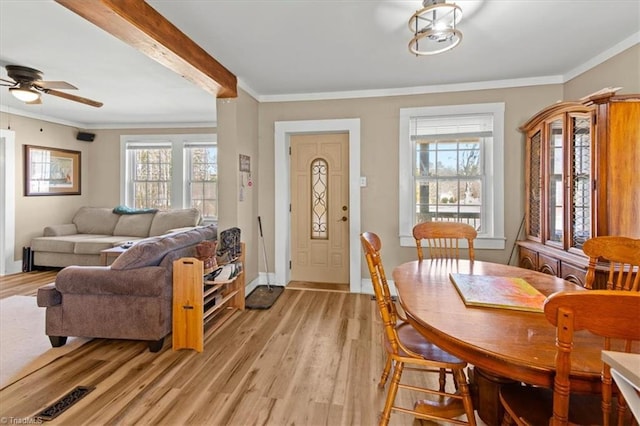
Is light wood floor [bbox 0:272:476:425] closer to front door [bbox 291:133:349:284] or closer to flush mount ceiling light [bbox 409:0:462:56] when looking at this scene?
front door [bbox 291:133:349:284]

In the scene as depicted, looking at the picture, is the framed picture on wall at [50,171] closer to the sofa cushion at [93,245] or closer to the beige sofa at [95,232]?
the beige sofa at [95,232]

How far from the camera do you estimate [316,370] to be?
2365 mm

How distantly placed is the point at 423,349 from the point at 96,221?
6085mm

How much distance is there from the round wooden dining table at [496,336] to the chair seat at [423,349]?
0.17 metres

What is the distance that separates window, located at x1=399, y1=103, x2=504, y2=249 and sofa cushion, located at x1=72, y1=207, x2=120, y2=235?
16.3 feet

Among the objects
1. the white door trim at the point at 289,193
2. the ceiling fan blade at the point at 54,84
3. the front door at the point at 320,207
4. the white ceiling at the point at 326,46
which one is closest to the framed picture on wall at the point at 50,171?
the white ceiling at the point at 326,46

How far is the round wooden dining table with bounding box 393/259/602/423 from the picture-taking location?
1023 mm

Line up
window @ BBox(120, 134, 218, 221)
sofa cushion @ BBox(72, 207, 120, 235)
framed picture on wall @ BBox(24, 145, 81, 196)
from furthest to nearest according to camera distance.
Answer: window @ BBox(120, 134, 218, 221), sofa cushion @ BBox(72, 207, 120, 235), framed picture on wall @ BBox(24, 145, 81, 196)

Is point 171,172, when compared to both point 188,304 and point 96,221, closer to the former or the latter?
point 96,221

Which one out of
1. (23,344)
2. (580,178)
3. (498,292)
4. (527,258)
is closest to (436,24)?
(498,292)

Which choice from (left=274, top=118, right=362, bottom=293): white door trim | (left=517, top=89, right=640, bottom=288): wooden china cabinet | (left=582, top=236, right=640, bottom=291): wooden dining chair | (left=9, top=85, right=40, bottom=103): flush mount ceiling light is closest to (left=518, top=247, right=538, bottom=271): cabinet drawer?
(left=517, top=89, right=640, bottom=288): wooden china cabinet

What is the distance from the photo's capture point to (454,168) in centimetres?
394

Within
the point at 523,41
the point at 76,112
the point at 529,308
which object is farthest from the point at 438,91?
the point at 76,112

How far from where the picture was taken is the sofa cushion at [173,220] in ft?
17.7
